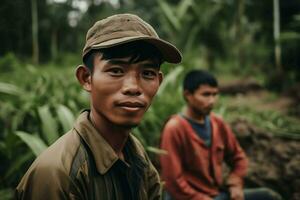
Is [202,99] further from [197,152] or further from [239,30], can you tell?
[239,30]

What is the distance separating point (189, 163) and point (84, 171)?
1722 mm

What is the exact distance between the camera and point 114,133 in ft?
5.16

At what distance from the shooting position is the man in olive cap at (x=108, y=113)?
1.31 metres

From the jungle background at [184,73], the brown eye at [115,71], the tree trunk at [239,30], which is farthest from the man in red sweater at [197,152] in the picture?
the tree trunk at [239,30]

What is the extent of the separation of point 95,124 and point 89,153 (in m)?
0.15

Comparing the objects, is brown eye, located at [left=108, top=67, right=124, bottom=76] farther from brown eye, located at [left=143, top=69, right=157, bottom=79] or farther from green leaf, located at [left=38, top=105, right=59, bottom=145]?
green leaf, located at [left=38, top=105, right=59, bottom=145]

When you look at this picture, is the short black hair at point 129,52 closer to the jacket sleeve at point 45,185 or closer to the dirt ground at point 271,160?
the jacket sleeve at point 45,185

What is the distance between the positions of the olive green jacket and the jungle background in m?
1.24

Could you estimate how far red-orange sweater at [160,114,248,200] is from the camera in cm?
283

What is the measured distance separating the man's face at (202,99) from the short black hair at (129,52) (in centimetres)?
152

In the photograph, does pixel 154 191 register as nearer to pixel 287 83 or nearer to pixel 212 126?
pixel 212 126

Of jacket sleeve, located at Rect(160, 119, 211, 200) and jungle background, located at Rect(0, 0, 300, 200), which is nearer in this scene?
jacket sleeve, located at Rect(160, 119, 211, 200)

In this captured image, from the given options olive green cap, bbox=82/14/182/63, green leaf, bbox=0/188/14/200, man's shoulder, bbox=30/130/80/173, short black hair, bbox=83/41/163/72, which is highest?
olive green cap, bbox=82/14/182/63

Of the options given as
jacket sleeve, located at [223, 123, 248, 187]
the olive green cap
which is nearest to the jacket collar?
the olive green cap
